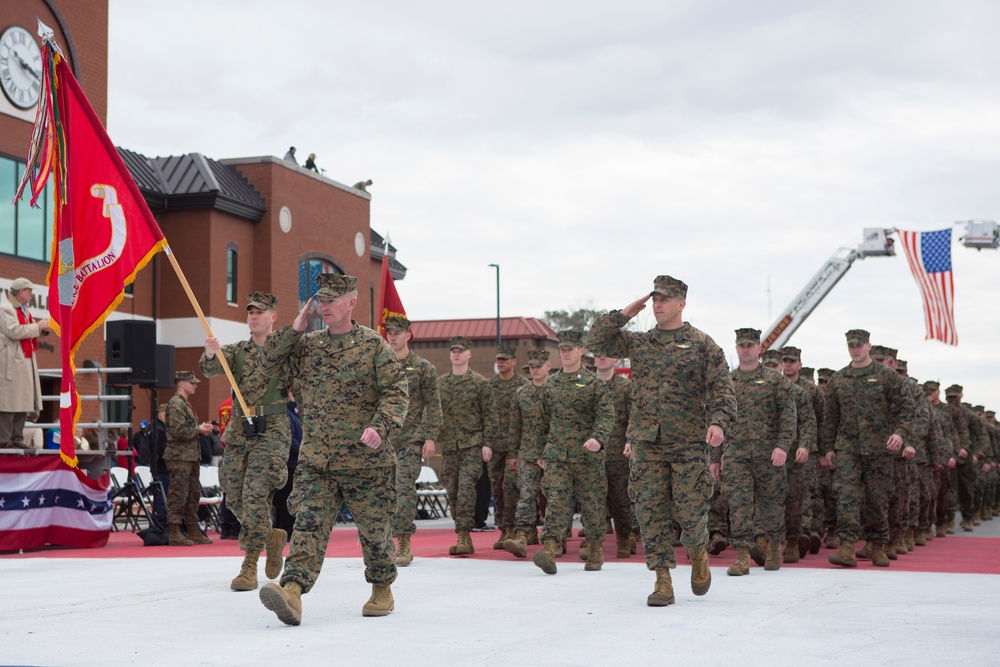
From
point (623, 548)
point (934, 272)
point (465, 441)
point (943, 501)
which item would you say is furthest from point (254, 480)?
point (934, 272)

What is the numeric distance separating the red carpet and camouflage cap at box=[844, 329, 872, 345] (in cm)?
226

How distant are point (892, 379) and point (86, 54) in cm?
2172

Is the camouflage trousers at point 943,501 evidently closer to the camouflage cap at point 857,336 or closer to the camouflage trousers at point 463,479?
the camouflage cap at point 857,336

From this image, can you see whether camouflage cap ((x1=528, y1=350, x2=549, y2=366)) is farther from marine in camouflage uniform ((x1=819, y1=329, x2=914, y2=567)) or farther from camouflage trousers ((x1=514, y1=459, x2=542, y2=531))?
marine in camouflage uniform ((x1=819, y1=329, x2=914, y2=567))

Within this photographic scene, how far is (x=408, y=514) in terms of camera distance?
11.5 meters

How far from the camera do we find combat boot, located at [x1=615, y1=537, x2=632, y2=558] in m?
12.7

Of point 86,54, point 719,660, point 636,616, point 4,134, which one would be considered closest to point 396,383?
point 636,616

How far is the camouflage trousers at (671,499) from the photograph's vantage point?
8438 mm

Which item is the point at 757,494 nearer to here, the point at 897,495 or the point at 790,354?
the point at 897,495

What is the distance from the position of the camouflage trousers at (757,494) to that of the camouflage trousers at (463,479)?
2853 millimetres

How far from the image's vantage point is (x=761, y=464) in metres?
11.2

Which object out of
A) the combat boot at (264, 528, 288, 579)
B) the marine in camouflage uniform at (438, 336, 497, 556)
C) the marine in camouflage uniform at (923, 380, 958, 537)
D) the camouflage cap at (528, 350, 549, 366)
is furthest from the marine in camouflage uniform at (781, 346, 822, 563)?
the marine in camouflage uniform at (923, 380, 958, 537)

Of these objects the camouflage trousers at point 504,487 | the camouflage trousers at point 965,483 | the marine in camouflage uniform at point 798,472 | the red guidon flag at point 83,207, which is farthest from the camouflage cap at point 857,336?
the camouflage trousers at point 965,483

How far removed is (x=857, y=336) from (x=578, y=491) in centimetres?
347
